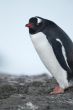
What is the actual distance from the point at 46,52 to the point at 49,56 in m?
0.07

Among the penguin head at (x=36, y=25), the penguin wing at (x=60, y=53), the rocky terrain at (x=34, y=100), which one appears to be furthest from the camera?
the penguin head at (x=36, y=25)

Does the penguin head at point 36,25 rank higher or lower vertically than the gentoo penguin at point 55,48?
higher

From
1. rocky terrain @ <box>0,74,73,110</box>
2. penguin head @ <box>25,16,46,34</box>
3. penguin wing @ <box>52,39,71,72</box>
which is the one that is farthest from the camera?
penguin head @ <box>25,16,46,34</box>

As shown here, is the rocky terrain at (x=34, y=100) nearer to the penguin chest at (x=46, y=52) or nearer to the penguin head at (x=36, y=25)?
the penguin chest at (x=46, y=52)

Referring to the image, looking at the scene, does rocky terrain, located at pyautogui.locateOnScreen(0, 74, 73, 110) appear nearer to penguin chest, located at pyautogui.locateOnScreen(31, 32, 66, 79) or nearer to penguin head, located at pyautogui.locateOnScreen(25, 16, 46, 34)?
penguin chest, located at pyautogui.locateOnScreen(31, 32, 66, 79)

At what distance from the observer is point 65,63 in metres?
5.66

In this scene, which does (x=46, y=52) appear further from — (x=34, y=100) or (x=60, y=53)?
(x=34, y=100)

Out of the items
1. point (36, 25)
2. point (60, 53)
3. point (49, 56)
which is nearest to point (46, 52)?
point (49, 56)

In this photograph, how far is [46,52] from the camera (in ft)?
18.8

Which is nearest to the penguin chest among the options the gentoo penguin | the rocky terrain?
the gentoo penguin

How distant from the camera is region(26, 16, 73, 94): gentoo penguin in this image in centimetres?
568

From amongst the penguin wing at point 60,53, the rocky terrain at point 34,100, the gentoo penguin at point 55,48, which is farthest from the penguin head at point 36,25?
the rocky terrain at point 34,100

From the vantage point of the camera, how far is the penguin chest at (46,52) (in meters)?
5.69

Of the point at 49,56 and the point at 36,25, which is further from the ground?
the point at 36,25
